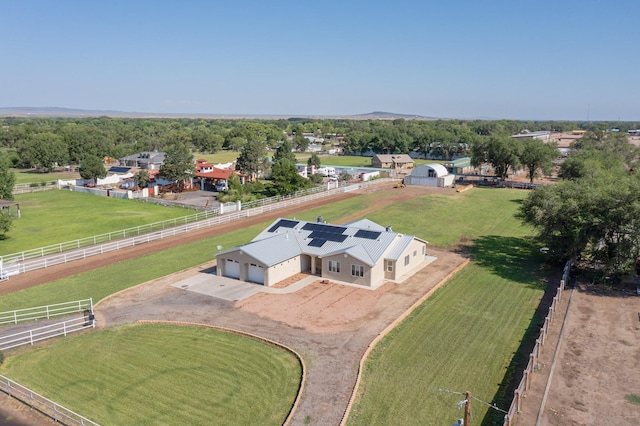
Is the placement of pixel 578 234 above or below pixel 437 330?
above

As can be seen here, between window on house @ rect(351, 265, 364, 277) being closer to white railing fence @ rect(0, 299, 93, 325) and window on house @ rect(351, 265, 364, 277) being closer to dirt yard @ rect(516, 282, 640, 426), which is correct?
dirt yard @ rect(516, 282, 640, 426)

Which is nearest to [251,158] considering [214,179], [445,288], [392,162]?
[214,179]

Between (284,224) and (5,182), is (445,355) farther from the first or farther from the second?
(5,182)

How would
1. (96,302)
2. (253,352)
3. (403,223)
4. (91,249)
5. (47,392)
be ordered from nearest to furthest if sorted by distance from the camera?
(47,392), (253,352), (96,302), (91,249), (403,223)

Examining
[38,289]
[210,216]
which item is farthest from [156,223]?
[38,289]

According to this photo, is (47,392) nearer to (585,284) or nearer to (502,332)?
(502,332)

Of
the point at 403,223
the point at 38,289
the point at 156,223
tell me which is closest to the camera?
the point at 38,289

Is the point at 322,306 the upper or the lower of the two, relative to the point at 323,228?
lower

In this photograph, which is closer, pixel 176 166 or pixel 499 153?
pixel 176 166
